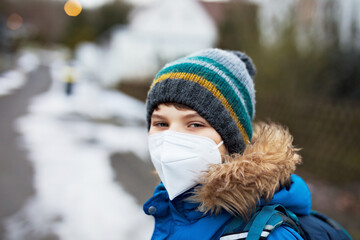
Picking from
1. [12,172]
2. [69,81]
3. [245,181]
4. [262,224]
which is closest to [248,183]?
[245,181]

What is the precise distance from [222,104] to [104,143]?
7091mm

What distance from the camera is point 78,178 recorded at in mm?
5738

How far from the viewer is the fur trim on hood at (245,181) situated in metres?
1.31

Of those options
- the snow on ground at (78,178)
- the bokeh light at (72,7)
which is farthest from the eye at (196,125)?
the bokeh light at (72,7)

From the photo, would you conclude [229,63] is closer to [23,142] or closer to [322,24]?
[322,24]

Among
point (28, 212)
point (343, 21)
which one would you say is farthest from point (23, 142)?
point (343, 21)

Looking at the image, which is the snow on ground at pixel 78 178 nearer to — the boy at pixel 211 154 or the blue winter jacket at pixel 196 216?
the blue winter jacket at pixel 196 216

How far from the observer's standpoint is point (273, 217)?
124 cm

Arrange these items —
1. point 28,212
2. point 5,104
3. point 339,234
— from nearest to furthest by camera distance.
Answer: point 339,234, point 28,212, point 5,104

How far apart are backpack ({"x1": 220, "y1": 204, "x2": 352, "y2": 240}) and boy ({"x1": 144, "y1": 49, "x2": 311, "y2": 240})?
28 mm

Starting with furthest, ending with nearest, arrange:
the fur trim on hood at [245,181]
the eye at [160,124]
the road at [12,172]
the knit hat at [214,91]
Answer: the road at [12,172] → the eye at [160,124] → the knit hat at [214,91] → the fur trim on hood at [245,181]

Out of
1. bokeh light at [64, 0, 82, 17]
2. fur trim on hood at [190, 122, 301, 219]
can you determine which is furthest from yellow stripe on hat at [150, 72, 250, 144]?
bokeh light at [64, 0, 82, 17]

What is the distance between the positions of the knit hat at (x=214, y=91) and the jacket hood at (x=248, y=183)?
164mm

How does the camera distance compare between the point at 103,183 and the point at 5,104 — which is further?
the point at 5,104
